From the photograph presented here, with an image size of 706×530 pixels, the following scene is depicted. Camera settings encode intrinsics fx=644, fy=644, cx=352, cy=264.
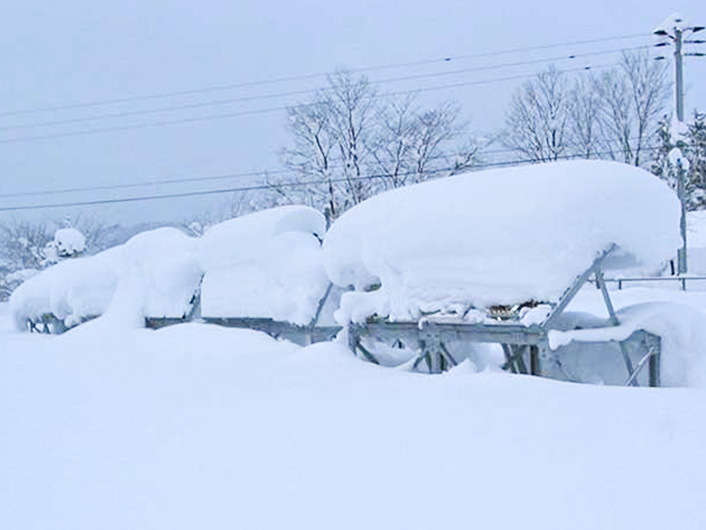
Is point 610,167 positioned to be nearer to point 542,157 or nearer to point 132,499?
point 132,499

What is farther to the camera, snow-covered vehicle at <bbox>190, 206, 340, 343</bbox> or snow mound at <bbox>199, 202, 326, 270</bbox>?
snow mound at <bbox>199, 202, 326, 270</bbox>

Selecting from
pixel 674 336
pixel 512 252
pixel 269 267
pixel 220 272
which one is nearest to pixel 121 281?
pixel 220 272

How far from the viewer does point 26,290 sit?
21.6 meters

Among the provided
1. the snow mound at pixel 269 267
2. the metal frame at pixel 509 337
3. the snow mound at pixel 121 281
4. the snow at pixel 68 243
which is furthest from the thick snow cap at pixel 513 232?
the snow at pixel 68 243

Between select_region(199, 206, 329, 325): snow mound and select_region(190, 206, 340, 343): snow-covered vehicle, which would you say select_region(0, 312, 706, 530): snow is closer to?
select_region(190, 206, 340, 343): snow-covered vehicle

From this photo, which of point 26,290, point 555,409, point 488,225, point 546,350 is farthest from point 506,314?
point 26,290

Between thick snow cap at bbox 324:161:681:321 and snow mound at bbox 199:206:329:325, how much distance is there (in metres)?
2.56

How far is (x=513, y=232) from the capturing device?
649cm

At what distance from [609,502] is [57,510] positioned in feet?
10.2

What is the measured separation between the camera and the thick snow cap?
634 centimetres

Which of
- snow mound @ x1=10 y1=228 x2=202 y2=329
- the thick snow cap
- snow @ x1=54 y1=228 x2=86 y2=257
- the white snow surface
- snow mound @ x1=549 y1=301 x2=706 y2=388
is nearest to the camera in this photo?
the thick snow cap

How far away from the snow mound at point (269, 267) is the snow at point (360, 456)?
3.51 m

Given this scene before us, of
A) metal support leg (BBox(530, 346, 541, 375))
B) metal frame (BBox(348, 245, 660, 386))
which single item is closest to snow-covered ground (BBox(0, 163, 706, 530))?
metal frame (BBox(348, 245, 660, 386))

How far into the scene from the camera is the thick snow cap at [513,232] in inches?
249
